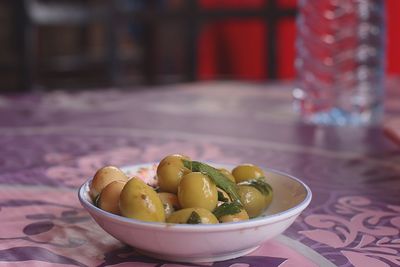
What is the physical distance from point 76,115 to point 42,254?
0.85 metres

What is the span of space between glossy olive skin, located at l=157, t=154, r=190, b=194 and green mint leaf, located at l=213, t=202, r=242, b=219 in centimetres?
5

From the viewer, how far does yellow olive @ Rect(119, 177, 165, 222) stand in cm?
46

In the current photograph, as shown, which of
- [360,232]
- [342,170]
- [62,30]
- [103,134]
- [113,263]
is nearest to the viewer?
[113,263]

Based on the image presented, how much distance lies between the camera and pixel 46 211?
2.13 ft

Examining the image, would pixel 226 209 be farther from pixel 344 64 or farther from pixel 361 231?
pixel 344 64

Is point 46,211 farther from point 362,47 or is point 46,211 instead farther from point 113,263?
point 362,47

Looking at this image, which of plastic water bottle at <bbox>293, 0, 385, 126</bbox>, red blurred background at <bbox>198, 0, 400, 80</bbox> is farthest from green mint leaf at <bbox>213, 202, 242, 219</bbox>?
red blurred background at <bbox>198, 0, 400, 80</bbox>

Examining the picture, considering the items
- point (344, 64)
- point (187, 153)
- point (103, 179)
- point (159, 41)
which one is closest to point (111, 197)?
point (103, 179)

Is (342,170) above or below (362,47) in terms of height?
below

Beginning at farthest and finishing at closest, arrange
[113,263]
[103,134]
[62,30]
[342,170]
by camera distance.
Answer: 1. [62,30]
2. [103,134]
3. [342,170]
4. [113,263]

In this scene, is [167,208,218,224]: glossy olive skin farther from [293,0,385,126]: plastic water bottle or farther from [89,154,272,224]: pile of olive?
[293,0,385,126]: plastic water bottle

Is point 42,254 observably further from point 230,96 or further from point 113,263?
point 230,96

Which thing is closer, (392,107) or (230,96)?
(392,107)

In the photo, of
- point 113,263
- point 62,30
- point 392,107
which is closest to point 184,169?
point 113,263
